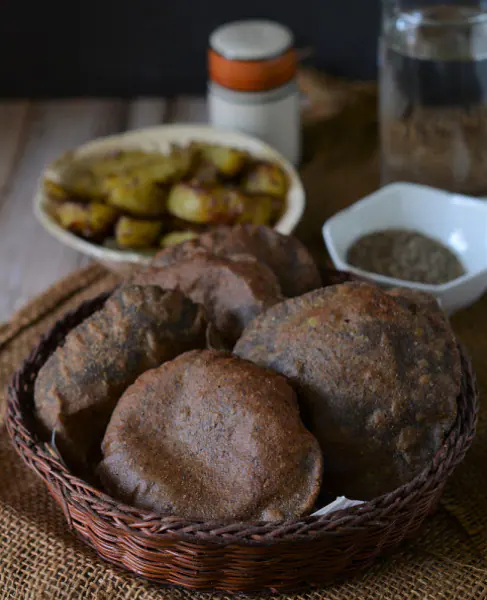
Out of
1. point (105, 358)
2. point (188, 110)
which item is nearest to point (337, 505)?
point (105, 358)

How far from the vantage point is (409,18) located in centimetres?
189

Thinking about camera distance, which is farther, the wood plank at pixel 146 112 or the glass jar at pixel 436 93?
the wood plank at pixel 146 112

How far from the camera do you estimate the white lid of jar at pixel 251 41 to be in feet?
6.59

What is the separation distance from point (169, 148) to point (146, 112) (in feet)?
2.04

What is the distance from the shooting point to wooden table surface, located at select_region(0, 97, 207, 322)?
1989mm

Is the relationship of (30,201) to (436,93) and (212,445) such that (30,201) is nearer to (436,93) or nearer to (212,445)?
(436,93)

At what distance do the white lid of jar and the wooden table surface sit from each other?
1.72 feet

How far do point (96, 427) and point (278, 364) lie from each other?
10.8 inches

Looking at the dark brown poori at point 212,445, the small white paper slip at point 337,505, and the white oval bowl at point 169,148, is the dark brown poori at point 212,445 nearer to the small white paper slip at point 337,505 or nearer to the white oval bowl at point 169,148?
the small white paper slip at point 337,505

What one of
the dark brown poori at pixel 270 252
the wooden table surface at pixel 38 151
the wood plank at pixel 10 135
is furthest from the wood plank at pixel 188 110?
the dark brown poori at pixel 270 252

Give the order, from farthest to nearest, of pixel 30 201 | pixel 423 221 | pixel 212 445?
pixel 30 201, pixel 423 221, pixel 212 445

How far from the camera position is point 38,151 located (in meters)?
2.44

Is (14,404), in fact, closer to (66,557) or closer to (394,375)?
(66,557)

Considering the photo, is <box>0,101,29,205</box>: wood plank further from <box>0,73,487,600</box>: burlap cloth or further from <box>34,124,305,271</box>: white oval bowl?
<box>0,73,487,600</box>: burlap cloth
